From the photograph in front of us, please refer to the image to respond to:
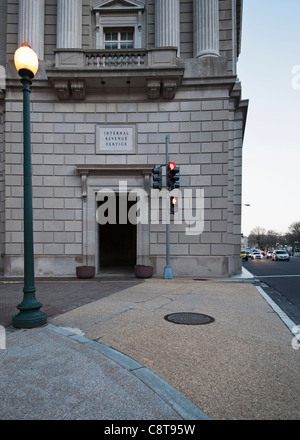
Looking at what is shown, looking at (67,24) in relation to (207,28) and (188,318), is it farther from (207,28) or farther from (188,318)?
(188,318)

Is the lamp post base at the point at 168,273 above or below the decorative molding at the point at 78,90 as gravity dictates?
below

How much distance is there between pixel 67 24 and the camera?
14.0 metres

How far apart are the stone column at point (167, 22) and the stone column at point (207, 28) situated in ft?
3.64

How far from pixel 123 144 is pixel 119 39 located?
6387mm

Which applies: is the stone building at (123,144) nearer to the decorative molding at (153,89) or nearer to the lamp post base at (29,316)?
the decorative molding at (153,89)

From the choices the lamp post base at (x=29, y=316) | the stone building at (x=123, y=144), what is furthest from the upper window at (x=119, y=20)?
the lamp post base at (x=29, y=316)

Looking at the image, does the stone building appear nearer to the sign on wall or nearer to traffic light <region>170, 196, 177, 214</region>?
the sign on wall

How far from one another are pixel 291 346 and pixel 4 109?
15927mm

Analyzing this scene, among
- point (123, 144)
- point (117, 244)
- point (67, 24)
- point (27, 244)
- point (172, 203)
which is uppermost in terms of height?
point (67, 24)

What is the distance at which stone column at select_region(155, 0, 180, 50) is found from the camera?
13.9 meters

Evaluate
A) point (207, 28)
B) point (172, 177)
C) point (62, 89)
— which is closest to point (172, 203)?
point (172, 177)

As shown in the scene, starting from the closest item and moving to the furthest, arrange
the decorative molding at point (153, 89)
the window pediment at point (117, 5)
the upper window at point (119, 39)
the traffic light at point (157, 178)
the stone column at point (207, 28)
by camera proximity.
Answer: the traffic light at point (157, 178), the decorative molding at point (153, 89), the stone column at point (207, 28), the window pediment at point (117, 5), the upper window at point (119, 39)

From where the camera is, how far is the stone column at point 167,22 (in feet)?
45.6
